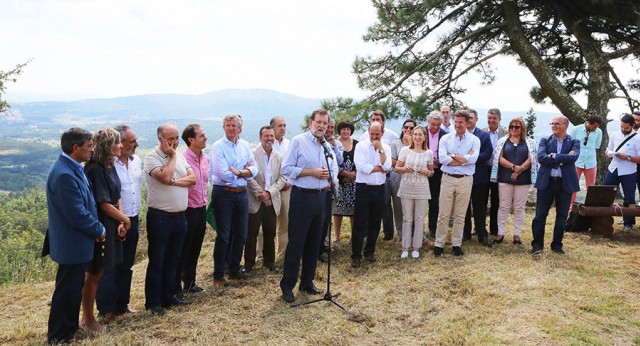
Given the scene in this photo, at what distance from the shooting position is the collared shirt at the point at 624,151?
7.14 metres

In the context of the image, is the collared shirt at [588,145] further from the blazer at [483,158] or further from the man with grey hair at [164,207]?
the man with grey hair at [164,207]

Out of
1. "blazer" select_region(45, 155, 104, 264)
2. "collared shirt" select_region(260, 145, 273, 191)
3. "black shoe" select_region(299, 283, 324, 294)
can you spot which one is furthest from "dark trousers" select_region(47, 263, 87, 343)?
"collared shirt" select_region(260, 145, 273, 191)

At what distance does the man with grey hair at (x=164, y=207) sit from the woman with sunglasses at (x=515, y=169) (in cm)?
430

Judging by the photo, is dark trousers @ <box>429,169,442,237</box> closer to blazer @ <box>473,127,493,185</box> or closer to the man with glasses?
blazer @ <box>473,127,493,185</box>

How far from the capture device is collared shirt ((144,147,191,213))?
13.4 ft

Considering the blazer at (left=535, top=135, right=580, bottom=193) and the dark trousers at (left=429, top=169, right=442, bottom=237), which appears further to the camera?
the dark trousers at (left=429, top=169, right=442, bottom=237)

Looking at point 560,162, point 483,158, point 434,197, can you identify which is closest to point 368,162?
point 434,197

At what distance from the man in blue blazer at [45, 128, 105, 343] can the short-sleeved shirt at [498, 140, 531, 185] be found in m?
5.17

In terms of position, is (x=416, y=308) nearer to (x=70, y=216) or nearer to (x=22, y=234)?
(x=70, y=216)

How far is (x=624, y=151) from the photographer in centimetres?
721

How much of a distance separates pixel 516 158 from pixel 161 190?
469 centimetres

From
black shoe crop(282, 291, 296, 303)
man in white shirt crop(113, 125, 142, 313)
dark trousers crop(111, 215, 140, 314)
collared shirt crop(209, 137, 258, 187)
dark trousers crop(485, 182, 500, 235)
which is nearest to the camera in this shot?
man in white shirt crop(113, 125, 142, 313)

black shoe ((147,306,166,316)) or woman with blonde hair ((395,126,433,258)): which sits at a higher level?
woman with blonde hair ((395,126,433,258))

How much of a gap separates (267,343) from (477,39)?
8881 millimetres
